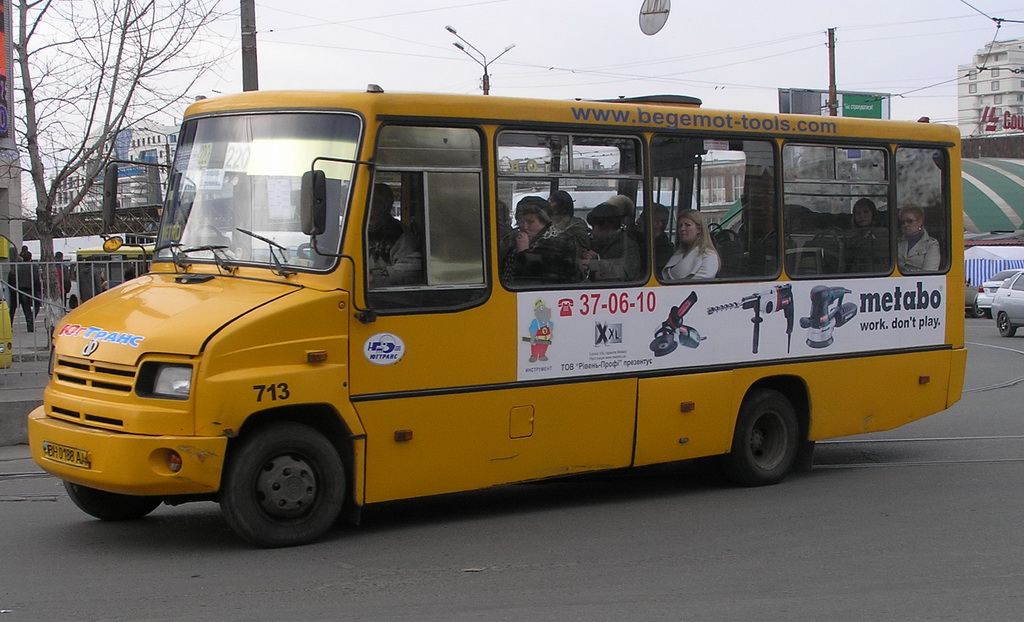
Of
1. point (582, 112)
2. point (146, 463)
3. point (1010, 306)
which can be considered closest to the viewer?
point (146, 463)

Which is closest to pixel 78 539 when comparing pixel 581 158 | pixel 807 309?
pixel 581 158

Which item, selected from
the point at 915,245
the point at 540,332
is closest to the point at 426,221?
the point at 540,332

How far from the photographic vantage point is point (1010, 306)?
2806 cm

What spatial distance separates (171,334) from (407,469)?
1.74 metres

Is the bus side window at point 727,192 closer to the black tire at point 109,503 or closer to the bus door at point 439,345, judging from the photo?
the bus door at point 439,345

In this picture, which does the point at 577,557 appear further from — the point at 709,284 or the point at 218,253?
the point at 709,284

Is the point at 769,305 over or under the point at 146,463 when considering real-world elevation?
over

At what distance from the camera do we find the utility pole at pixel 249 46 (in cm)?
1455

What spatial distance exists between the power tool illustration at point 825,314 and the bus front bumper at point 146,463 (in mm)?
5185

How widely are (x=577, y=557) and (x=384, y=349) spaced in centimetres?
172

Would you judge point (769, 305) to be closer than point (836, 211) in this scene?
Yes

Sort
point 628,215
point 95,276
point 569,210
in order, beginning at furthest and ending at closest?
point 95,276, point 628,215, point 569,210

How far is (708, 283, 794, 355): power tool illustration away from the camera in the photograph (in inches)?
374

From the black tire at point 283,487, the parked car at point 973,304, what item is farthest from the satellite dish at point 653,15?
the parked car at point 973,304
